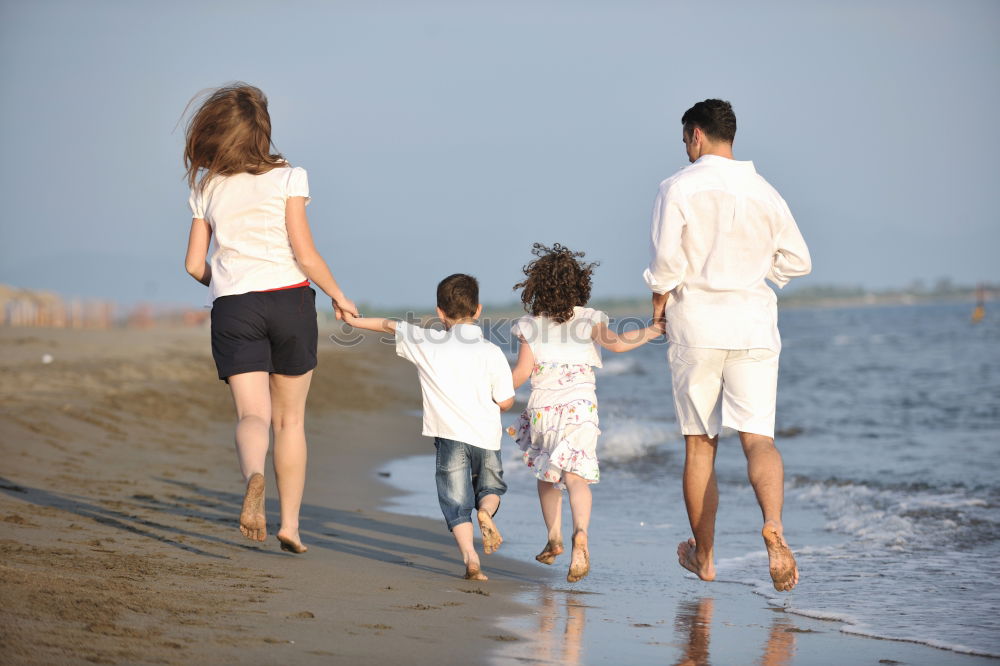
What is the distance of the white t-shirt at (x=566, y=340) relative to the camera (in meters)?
4.92

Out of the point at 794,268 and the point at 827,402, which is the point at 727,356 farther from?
the point at 827,402

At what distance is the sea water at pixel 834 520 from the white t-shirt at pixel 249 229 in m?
1.87

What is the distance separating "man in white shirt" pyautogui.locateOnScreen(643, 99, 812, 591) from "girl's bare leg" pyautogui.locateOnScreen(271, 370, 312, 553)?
166 centimetres

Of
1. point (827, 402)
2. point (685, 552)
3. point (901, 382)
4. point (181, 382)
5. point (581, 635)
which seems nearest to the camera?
point (581, 635)

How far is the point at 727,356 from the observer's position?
4242 mm

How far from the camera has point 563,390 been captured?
491 cm

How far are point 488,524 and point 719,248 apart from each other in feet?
5.23

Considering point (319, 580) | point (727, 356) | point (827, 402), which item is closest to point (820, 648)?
point (727, 356)

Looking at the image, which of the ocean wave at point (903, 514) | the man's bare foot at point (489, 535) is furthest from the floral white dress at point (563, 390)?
the ocean wave at point (903, 514)

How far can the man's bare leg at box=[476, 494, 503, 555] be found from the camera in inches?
177

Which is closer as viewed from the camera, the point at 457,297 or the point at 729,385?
the point at 729,385

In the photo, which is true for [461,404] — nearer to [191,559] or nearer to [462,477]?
[462,477]

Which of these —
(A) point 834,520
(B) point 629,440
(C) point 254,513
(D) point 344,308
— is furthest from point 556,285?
(B) point 629,440

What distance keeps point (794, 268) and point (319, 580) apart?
241 cm
